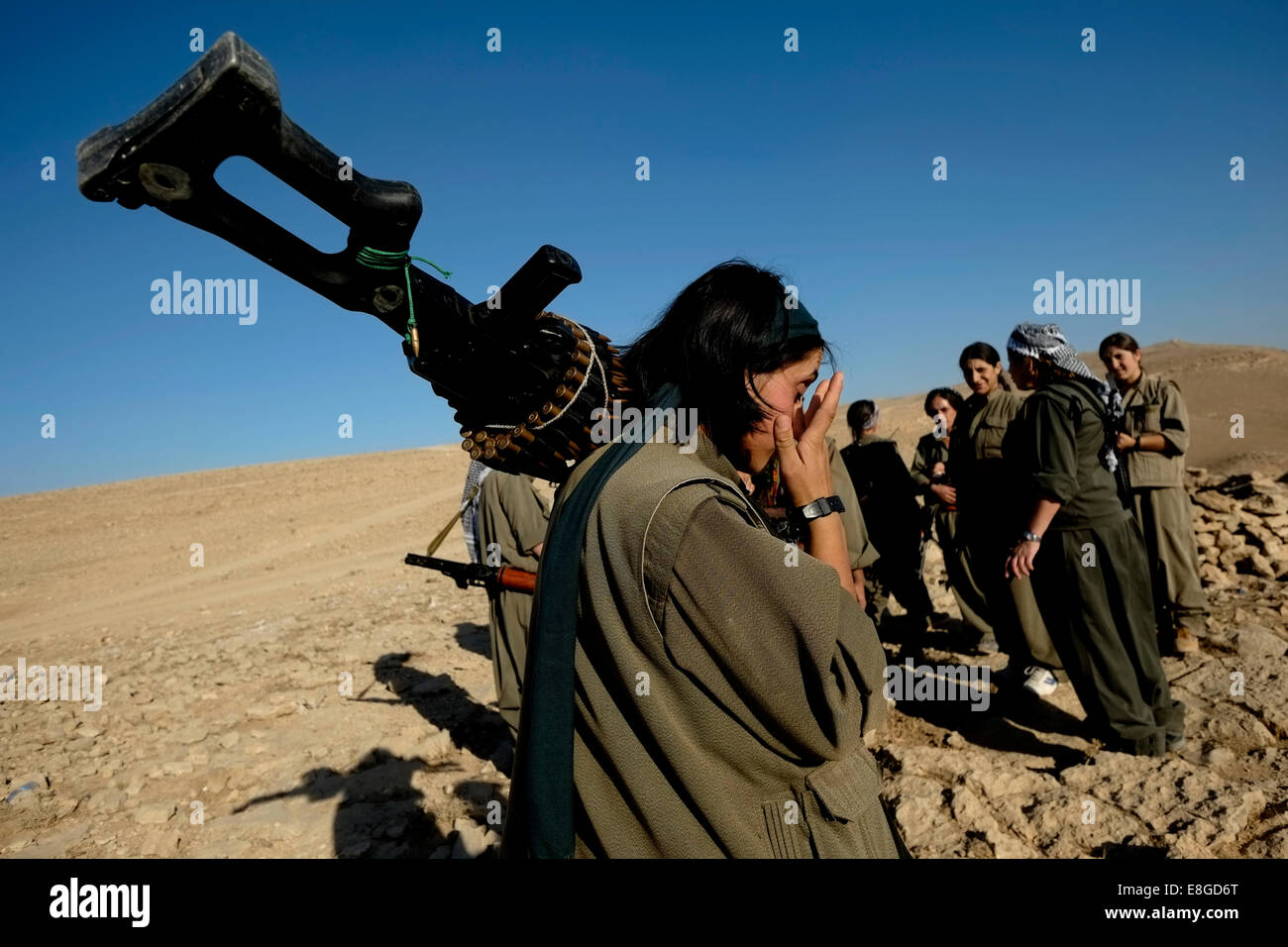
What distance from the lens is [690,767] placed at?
3.80ft

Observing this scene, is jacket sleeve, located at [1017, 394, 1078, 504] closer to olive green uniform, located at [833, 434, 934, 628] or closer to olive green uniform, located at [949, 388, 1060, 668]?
olive green uniform, located at [949, 388, 1060, 668]

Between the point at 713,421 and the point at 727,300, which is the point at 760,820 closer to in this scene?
the point at 713,421

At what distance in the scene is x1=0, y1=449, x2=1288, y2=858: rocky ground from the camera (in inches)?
131

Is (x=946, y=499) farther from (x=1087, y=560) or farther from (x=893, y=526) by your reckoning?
(x=1087, y=560)

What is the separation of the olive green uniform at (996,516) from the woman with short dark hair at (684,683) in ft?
11.4

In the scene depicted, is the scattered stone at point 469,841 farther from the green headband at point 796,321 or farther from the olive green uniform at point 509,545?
the green headband at point 796,321

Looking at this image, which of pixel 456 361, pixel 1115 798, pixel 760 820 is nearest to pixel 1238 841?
pixel 1115 798

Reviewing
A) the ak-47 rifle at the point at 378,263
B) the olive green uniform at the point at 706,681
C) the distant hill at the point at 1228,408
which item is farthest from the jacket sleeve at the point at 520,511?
the distant hill at the point at 1228,408

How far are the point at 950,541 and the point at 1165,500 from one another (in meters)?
1.64

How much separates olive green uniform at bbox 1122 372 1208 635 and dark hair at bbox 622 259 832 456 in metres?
5.71

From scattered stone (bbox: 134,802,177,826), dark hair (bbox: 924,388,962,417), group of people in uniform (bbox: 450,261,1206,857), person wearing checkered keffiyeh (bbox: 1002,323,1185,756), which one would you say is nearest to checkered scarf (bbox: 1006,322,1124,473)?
person wearing checkered keffiyeh (bbox: 1002,323,1185,756)

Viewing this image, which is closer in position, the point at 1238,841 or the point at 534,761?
the point at 534,761
